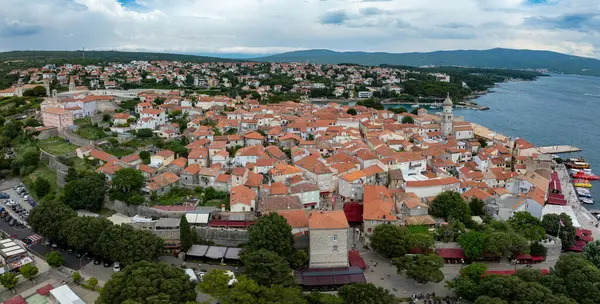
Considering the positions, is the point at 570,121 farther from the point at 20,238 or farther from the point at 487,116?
the point at 20,238

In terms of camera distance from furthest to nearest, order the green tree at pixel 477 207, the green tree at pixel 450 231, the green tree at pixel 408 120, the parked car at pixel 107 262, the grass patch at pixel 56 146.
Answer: the green tree at pixel 408 120, the grass patch at pixel 56 146, the green tree at pixel 477 207, the green tree at pixel 450 231, the parked car at pixel 107 262

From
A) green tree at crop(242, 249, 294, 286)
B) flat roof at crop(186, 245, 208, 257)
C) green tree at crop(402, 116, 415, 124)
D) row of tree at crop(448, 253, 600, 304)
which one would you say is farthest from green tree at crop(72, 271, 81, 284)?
green tree at crop(402, 116, 415, 124)

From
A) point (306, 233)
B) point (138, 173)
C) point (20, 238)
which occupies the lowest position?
point (20, 238)

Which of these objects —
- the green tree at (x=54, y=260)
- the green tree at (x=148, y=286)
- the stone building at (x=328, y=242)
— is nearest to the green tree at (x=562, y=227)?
the stone building at (x=328, y=242)

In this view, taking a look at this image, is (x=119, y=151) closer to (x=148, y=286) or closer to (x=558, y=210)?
(x=148, y=286)

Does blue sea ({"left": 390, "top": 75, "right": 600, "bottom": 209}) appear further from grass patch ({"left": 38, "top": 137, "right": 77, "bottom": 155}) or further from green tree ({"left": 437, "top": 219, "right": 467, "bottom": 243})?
grass patch ({"left": 38, "top": 137, "right": 77, "bottom": 155})

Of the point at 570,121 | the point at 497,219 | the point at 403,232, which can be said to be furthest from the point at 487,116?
the point at 403,232

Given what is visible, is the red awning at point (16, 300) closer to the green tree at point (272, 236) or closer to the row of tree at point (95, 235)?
the row of tree at point (95, 235)
